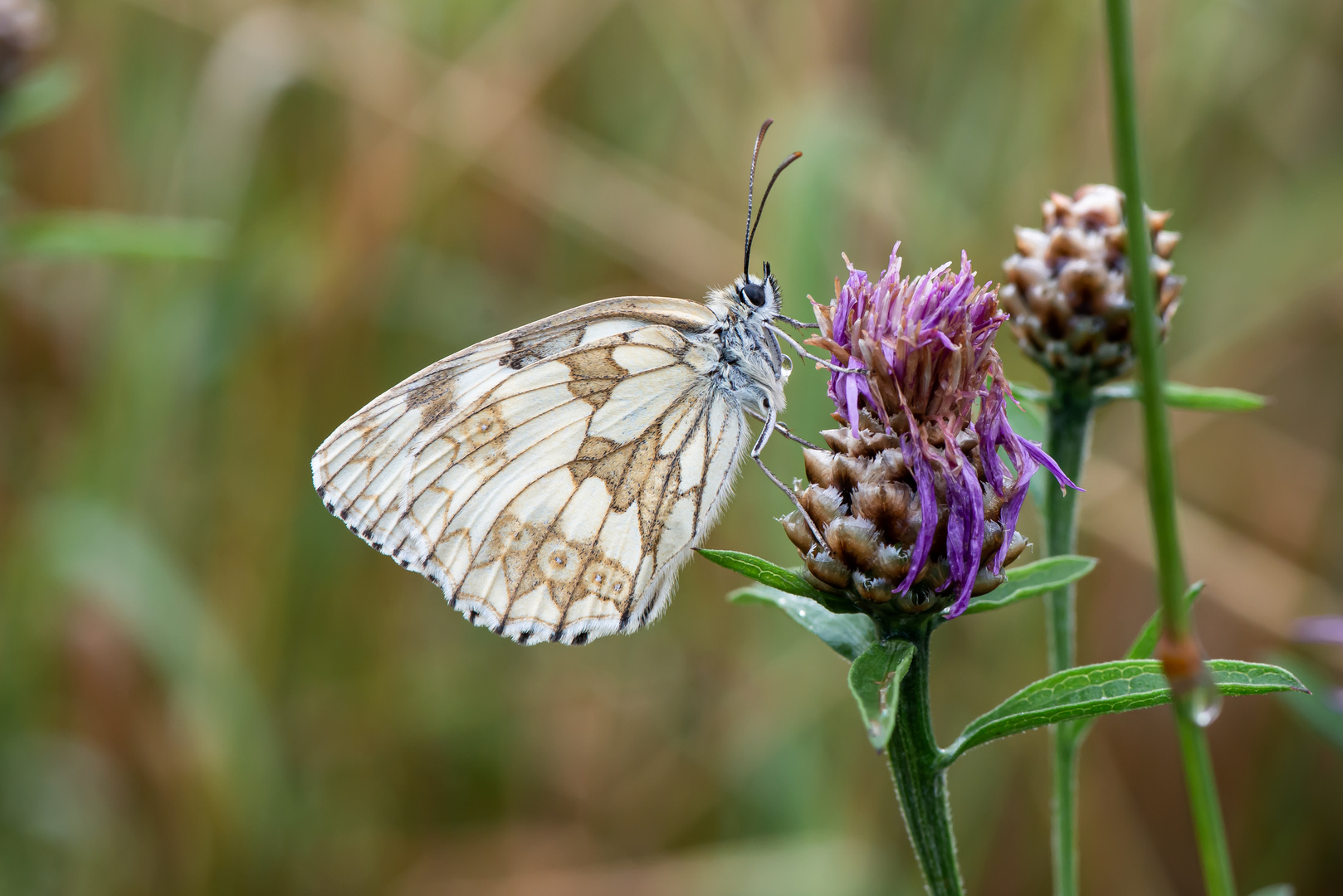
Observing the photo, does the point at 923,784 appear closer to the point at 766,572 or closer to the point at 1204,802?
the point at 766,572

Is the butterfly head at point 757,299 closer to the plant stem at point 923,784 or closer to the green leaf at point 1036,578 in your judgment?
the green leaf at point 1036,578

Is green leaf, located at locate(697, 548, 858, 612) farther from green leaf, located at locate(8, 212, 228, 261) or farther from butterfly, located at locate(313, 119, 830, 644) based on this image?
green leaf, located at locate(8, 212, 228, 261)

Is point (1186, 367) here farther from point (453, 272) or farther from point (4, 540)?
point (4, 540)

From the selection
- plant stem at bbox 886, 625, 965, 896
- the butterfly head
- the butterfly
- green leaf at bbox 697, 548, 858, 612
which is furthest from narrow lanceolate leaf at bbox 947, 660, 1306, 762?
the butterfly head

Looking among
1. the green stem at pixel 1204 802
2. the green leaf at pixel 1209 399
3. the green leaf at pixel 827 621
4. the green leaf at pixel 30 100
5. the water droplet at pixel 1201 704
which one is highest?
the green leaf at pixel 30 100

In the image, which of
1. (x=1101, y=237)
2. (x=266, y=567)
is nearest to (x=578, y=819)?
(x=266, y=567)

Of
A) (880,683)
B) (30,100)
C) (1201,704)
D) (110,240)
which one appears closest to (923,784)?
(880,683)

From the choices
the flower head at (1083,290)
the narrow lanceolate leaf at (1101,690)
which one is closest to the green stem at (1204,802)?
the narrow lanceolate leaf at (1101,690)
